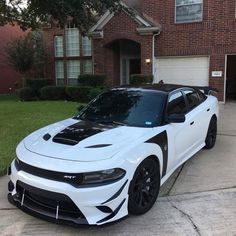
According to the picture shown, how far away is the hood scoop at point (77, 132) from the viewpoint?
15.3ft

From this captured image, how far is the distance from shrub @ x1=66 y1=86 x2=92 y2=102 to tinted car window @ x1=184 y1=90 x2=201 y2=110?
10.1 metres

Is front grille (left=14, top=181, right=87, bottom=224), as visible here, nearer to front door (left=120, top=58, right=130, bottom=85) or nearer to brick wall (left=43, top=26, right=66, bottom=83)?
front door (left=120, top=58, right=130, bottom=85)

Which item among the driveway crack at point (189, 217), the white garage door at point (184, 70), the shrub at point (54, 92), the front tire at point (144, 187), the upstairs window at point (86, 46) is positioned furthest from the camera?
the upstairs window at point (86, 46)

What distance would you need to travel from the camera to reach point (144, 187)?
4.60 m

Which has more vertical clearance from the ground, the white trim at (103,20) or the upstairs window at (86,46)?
the white trim at (103,20)

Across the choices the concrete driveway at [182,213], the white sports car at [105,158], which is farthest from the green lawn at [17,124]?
the white sports car at [105,158]

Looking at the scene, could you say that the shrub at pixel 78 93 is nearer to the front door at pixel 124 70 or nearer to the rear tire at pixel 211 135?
the front door at pixel 124 70

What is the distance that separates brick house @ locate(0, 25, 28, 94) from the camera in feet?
87.9

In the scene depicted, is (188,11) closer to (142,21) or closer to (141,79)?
(142,21)

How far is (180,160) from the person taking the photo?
5.91 metres

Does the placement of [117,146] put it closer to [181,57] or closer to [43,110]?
[43,110]

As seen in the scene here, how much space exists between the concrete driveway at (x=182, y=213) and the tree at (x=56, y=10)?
6.10 m

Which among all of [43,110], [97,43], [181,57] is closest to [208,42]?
[181,57]

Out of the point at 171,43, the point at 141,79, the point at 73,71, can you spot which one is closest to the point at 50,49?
the point at 73,71
